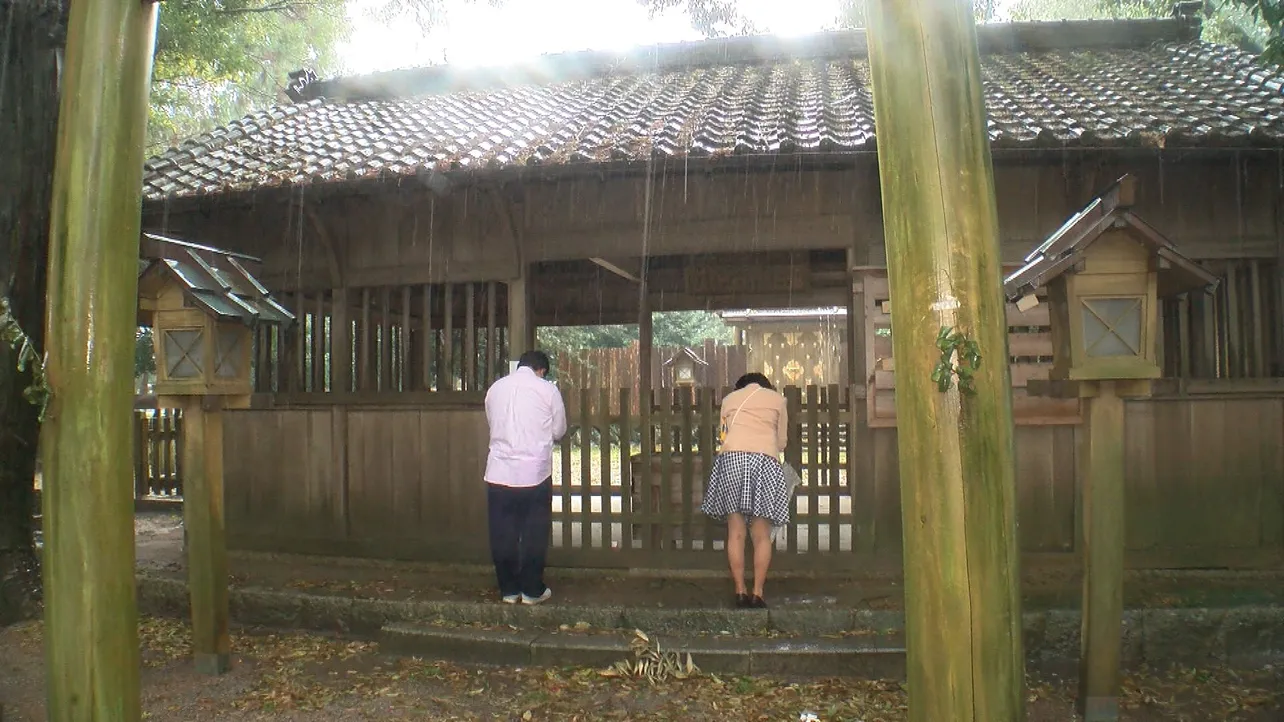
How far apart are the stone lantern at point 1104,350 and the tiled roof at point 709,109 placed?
177 cm

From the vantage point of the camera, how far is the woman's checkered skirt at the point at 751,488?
5.90 metres

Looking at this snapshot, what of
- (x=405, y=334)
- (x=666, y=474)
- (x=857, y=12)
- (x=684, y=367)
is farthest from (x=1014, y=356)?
(x=684, y=367)

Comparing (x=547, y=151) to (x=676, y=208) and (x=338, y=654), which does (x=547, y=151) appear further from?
(x=338, y=654)

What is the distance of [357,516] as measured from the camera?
7.69 metres

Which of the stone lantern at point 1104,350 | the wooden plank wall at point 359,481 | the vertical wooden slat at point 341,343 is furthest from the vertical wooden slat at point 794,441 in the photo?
the vertical wooden slat at point 341,343

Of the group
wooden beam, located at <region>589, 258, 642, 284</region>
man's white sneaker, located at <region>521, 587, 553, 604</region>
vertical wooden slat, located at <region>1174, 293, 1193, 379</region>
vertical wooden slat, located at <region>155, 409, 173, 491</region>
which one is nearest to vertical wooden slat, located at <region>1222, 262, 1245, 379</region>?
vertical wooden slat, located at <region>1174, 293, 1193, 379</region>

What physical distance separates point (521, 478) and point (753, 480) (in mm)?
1791

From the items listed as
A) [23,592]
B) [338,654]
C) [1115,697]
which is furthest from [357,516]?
[1115,697]

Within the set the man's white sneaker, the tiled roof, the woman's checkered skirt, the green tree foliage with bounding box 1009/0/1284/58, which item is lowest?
the man's white sneaker

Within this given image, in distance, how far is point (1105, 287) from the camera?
14.9ft

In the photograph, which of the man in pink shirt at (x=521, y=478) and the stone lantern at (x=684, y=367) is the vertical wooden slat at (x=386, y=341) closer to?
the man in pink shirt at (x=521, y=478)

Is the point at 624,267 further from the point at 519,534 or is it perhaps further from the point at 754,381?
the point at 519,534

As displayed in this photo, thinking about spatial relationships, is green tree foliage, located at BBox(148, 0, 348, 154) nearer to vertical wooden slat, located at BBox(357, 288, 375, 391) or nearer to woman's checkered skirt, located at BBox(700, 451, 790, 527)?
vertical wooden slat, located at BBox(357, 288, 375, 391)

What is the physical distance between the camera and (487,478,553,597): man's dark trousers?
6.17 meters
